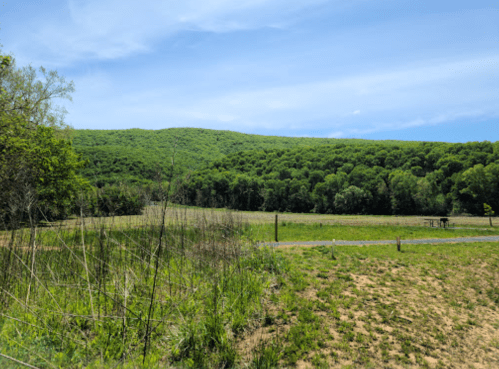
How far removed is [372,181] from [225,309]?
75.5 meters

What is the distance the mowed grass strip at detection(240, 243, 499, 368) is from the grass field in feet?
0.12

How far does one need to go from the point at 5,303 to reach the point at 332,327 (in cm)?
710

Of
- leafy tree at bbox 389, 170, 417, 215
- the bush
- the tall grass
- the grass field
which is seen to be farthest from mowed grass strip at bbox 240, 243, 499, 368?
leafy tree at bbox 389, 170, 417, 215

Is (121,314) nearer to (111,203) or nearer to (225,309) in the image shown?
(225,309)

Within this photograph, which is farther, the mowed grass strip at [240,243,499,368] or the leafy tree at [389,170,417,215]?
the leafy tree at [389,170,417,215]

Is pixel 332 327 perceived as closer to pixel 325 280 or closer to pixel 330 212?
pixel 325 280

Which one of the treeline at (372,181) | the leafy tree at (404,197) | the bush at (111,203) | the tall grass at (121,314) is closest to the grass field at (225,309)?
the tall grass at (121,314)

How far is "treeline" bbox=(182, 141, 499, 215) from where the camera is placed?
68.2 meters

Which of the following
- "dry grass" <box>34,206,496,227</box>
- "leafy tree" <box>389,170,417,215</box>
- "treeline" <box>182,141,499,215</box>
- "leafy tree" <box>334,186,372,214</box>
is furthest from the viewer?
"leafy tree" <box>334,186,372,214</box>

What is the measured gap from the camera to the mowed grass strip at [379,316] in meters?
6.35

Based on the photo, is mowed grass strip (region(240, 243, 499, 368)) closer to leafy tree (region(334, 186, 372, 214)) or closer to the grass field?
the grass field

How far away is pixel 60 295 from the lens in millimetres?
6523

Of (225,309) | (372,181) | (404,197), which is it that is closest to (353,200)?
(372,181)

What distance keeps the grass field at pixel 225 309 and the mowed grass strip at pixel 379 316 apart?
4cm
